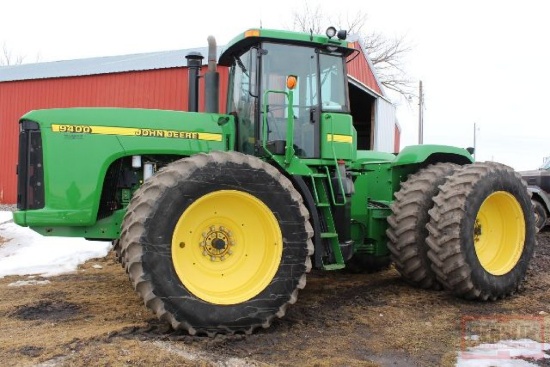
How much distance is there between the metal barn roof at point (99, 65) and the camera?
14.1 metres

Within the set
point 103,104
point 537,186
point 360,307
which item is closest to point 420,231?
point 360,307

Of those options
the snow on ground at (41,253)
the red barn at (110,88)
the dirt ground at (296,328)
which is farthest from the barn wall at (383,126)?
the dirt ground at (296,328)

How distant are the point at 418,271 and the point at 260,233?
207 centimetres

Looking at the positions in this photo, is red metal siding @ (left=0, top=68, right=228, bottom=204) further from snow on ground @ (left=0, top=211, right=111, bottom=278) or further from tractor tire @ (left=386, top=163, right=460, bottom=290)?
tractor tire @ (left=386, top=163, right=460, bottom=290)

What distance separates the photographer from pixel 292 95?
201 inches

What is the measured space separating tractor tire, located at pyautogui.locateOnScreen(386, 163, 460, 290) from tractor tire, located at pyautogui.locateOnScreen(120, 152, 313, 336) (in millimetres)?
1559

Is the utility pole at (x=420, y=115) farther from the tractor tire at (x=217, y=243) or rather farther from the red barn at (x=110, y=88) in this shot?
the tractor tire at (x=217, y=243)

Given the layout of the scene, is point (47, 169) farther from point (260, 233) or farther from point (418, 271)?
point (418, 271)

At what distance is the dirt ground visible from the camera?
3.70 m

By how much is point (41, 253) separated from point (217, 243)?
5.03 metres

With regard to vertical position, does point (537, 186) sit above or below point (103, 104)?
below

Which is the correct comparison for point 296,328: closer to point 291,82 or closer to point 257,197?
point 257,197

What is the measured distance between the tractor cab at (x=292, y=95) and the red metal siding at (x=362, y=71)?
950 cm

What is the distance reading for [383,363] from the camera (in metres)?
3.81
